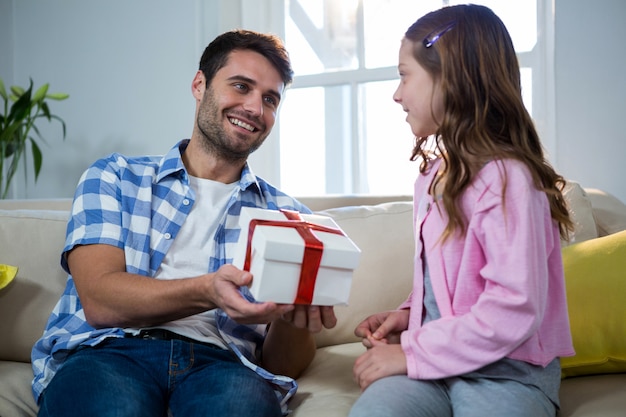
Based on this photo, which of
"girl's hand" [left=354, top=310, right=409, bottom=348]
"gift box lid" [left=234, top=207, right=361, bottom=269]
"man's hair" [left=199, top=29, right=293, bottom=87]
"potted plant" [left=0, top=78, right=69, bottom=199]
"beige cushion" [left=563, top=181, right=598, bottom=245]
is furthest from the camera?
"potted plant" [left=0, top=78, right=69, bottom=199]

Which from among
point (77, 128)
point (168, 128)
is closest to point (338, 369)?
point (168, 128)

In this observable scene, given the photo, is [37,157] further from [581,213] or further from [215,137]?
[581,213]

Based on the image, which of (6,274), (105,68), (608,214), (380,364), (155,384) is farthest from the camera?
(105,68)

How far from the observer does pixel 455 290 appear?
1.17m

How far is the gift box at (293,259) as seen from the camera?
1.08 metres

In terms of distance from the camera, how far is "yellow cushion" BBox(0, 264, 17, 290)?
63.3 inches

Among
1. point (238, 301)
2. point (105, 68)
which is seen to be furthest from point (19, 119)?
point (238, 301)

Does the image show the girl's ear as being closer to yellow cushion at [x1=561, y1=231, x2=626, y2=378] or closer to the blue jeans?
the blue jeans

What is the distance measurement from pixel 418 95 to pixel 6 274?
3.40ft

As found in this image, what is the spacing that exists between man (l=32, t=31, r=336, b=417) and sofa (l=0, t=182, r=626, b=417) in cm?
11

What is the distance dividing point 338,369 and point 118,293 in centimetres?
53

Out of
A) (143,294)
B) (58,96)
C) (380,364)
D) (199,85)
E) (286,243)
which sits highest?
(58,96)

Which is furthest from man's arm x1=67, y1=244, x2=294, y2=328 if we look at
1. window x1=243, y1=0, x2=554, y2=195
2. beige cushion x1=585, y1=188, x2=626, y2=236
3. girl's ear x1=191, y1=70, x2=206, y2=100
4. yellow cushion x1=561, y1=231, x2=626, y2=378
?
window x1=243, y1=0, x2=554, y2=195

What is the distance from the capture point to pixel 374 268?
1.79 metres
